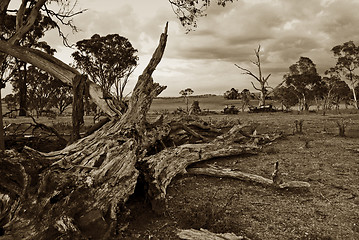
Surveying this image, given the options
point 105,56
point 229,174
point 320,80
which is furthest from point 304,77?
point 229,174

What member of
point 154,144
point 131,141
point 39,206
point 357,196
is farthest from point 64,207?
point 357,196

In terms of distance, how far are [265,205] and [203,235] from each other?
1623 millimetres

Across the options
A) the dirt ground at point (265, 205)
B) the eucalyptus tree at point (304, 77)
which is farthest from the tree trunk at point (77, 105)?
the eucalyptus tree at point (304, 77)

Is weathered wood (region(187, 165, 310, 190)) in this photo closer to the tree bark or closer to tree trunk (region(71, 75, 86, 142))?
the tree bark

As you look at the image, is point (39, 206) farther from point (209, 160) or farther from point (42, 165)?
point (209, 160)

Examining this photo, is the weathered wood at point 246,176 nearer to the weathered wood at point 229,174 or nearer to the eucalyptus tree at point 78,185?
the weathered wood at point 229,174

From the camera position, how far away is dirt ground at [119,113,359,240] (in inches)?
157

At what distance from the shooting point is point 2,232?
304 centimetres

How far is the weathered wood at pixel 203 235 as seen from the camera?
3.61 m

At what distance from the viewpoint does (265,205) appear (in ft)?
16.0

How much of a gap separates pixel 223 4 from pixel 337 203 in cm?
675

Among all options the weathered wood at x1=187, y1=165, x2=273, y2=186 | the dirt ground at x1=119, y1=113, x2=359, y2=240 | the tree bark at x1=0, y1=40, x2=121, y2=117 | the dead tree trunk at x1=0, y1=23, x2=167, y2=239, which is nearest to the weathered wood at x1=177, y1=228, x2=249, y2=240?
the dirt ground at x1=119, y1=113, x2=359, y2=240

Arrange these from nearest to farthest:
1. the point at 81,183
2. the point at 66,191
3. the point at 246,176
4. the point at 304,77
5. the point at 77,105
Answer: the point at 66,191
the point at 81,183
the point at 246,176
the point at 77,105
the point at 304,77

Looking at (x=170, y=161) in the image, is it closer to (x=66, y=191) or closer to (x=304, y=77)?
(x=66, y=191)
